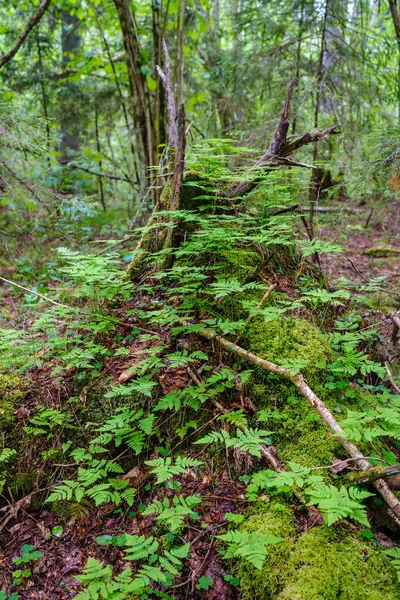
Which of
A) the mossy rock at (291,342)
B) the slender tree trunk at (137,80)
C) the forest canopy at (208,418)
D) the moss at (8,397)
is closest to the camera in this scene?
the forest canopy at (208,418)

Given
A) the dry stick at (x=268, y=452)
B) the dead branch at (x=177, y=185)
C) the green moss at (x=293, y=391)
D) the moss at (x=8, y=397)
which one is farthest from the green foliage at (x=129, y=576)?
the dead branch at (x=177, y=185)

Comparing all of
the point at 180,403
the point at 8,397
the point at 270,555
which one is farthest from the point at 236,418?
the point at 8,397

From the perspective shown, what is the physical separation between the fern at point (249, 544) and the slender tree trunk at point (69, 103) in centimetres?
820

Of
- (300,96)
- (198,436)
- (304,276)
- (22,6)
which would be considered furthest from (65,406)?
(22,6)

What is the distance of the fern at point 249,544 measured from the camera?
1851mm

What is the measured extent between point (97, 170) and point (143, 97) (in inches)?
100.0

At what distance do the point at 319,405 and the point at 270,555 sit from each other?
886mm

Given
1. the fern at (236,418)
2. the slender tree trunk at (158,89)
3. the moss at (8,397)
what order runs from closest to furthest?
the fern at (236,418), the moss at (8,397), the slender tree trunk at (158,89)

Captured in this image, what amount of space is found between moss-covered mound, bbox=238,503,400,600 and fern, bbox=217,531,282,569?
0.27ft

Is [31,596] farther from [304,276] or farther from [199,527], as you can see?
[304,276]

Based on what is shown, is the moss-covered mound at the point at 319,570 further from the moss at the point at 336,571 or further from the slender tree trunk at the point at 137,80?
the slender tree trunk at the point at 137,80

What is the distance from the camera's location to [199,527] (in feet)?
7.57

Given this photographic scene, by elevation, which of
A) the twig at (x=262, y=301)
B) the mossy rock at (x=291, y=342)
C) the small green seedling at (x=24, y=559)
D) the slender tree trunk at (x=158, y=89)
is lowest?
the small green seedling at (x=24, y=559)

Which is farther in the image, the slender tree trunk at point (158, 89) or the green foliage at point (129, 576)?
the slender tree trunk at point (158, 89)
